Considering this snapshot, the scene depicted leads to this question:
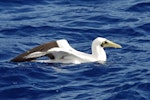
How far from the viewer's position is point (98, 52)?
16.9 meters

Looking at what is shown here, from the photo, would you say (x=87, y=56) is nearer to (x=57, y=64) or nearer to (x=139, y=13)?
(x=57, y=64)

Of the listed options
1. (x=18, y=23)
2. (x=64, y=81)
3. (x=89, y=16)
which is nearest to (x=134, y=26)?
(x=89, y=16)

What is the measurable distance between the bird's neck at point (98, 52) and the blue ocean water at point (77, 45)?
0.20 metres

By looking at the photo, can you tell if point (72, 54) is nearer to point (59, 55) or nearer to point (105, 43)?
point (59, 55)

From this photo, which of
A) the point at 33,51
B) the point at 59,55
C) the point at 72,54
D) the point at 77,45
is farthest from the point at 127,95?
the point at 77,45

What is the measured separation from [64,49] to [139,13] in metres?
5.80

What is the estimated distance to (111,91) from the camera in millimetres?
13875

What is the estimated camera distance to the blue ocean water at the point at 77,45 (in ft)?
45.9

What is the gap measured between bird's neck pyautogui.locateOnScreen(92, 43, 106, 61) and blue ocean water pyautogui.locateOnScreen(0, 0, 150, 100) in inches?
7.7

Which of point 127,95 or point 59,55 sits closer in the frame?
point 127,95

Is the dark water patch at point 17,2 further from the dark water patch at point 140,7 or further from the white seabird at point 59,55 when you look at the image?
the white seabird at point 59,55

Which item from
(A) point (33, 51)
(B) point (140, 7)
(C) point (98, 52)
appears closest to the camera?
(A) point (33, 51)

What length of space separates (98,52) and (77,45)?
4.57 feet

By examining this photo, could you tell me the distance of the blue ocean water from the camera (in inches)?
550
